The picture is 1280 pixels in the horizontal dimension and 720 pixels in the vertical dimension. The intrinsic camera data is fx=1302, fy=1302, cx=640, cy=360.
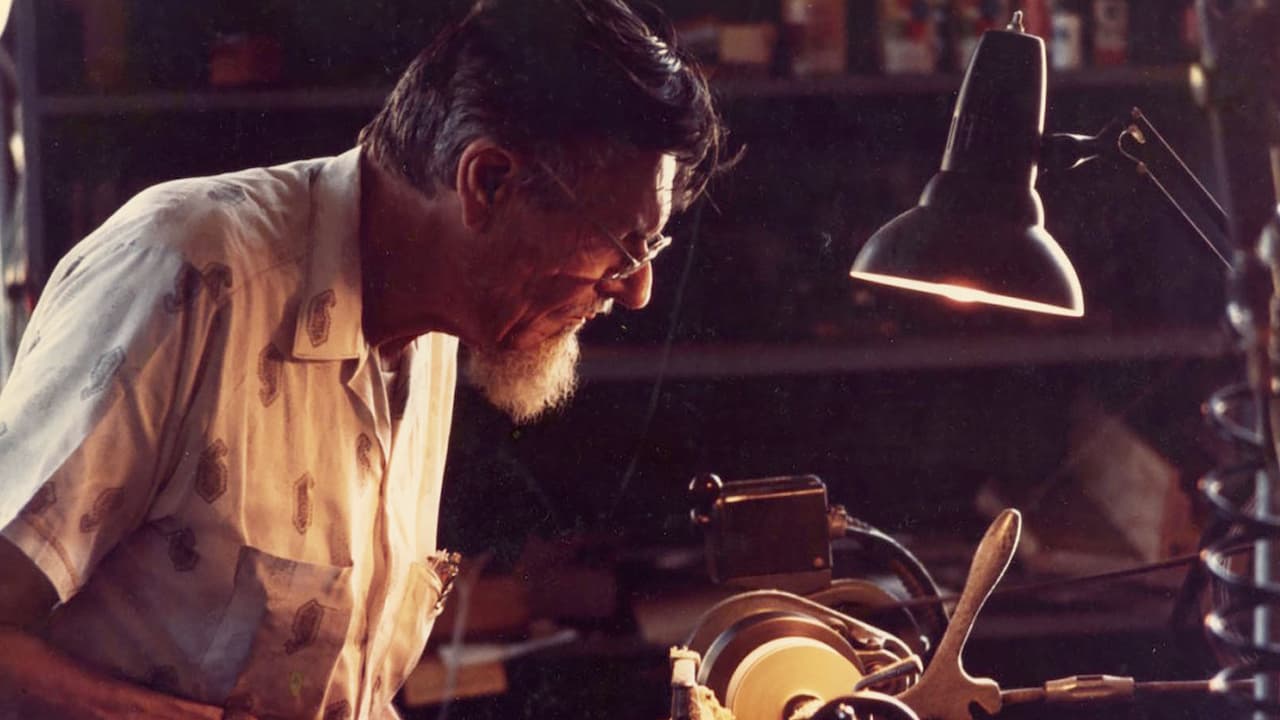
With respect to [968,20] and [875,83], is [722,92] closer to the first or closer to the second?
[875,83]

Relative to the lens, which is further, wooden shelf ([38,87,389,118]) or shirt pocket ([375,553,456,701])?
wooden shelf ([38,87,389,118])

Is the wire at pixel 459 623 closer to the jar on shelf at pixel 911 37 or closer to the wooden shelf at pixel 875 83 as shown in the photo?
the wooden shelf at pixel 875 83

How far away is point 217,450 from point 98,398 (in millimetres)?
141

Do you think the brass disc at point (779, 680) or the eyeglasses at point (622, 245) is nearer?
the brass disc at point (779, 680)

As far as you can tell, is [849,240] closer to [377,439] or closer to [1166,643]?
[1166,643]

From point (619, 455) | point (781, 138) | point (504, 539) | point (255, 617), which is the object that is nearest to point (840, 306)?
point (781, 138)

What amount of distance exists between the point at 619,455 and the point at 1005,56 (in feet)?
5.23

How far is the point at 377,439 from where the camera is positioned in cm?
139

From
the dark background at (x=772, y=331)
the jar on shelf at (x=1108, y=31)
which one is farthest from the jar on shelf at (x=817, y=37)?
the jar on shelf at (x=1108, y=31)

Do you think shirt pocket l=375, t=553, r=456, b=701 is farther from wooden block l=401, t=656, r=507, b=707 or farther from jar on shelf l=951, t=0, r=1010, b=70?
jar on shelf l=951, t=0, r=1010, b=70

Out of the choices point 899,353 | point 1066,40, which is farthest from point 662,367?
point 1066,40

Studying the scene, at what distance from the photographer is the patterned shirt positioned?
109cm

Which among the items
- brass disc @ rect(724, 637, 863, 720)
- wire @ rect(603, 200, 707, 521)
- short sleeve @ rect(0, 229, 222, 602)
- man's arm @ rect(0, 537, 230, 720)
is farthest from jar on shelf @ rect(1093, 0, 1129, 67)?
man's arm @ rect(0, 537, 230, 720)

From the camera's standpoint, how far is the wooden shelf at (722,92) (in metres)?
2.28
